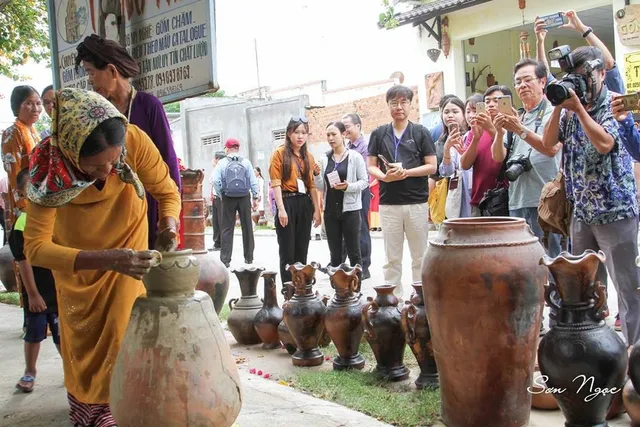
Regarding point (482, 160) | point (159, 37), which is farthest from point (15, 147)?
point (482, 160)

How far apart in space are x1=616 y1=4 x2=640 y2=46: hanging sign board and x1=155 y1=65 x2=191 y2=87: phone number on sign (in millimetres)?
8917

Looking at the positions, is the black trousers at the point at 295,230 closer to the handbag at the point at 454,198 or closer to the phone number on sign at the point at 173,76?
the handbag at the point at 454,198

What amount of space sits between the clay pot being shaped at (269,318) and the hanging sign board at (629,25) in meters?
8.41

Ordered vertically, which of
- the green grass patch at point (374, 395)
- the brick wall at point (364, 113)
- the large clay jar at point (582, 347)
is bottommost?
the green grass patch at point (374, 395)

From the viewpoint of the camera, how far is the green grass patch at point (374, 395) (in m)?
3.46

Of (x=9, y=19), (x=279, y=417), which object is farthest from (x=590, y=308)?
(x=9, y=19)

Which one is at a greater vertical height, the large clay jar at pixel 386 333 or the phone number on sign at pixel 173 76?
the phone number on sign at pixel 173 76

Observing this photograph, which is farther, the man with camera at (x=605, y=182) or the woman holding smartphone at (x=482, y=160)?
the woman holding smartphone at (x=482, y=160)

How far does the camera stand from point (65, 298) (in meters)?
3.07

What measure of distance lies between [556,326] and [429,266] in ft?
2.02

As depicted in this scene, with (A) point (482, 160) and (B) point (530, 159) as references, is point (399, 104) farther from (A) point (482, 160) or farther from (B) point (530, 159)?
(B) point (530, 159)

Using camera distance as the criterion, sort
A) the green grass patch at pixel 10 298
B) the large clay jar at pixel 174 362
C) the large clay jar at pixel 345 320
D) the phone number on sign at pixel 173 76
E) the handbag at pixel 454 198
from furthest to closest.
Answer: the green grass patch at pixel 10 298 → the handbag at pixel 454 198 → the large clay jar at pixel 345 320 → the phone number on sign at pixel 173 76 → the large clay jar at pixel 174 362

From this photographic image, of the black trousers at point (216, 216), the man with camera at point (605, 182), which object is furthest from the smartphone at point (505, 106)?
the black trousers at point (216, 216)

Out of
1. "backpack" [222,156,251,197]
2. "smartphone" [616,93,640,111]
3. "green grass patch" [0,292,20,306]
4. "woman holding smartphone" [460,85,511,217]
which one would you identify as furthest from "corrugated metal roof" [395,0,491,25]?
"smartphone" [616,93,640,111]
